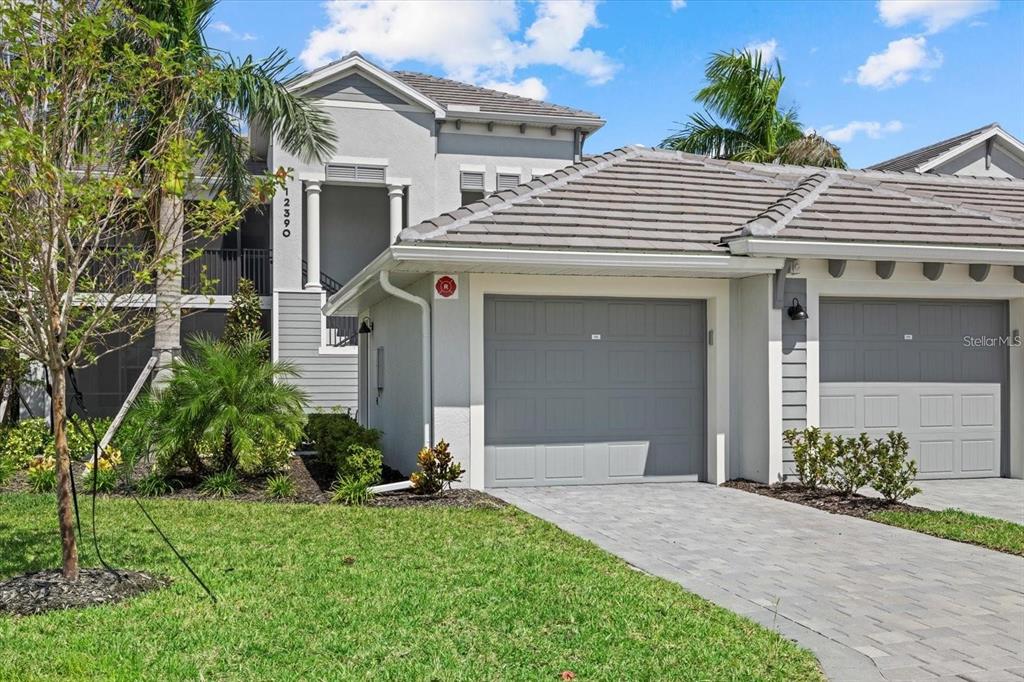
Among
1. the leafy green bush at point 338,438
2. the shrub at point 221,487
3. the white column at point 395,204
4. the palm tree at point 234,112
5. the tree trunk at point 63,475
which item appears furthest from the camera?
the white column at point 395,204

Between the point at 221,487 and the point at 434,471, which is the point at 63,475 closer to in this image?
the point at 434,471

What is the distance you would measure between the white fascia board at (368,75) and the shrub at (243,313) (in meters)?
4.77

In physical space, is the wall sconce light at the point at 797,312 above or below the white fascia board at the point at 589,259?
below

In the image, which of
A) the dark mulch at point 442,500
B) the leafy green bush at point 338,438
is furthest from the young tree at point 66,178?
the leafy green bush at point 338,438

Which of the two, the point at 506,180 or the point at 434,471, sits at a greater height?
the point at 506,180

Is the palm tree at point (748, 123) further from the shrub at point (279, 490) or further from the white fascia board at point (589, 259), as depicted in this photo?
the shrub at point (279, 490)

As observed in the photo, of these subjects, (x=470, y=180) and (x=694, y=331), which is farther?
(x=470, y=180)

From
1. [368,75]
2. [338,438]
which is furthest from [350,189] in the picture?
[338,438]

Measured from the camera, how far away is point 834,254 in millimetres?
10961

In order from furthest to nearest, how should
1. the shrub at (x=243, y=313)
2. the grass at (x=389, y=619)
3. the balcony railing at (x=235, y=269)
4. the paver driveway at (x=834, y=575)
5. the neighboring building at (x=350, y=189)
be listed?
1. the balcony railing at (x=235, y=269)
2. the neighboring building at (x=350, y=189)
3. the shrub at (x=243, y=313)
4. the paver driveway at (x=834, y=575)
5. the grass at (x=389, y=619)

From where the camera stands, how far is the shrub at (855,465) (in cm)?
992

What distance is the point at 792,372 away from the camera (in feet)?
36.9

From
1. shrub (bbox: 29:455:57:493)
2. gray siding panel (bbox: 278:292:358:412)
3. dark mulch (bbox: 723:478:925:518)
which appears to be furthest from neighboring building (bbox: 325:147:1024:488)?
gray siding panel (bbox: 278:292:358:412)

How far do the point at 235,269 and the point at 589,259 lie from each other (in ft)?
44.3
